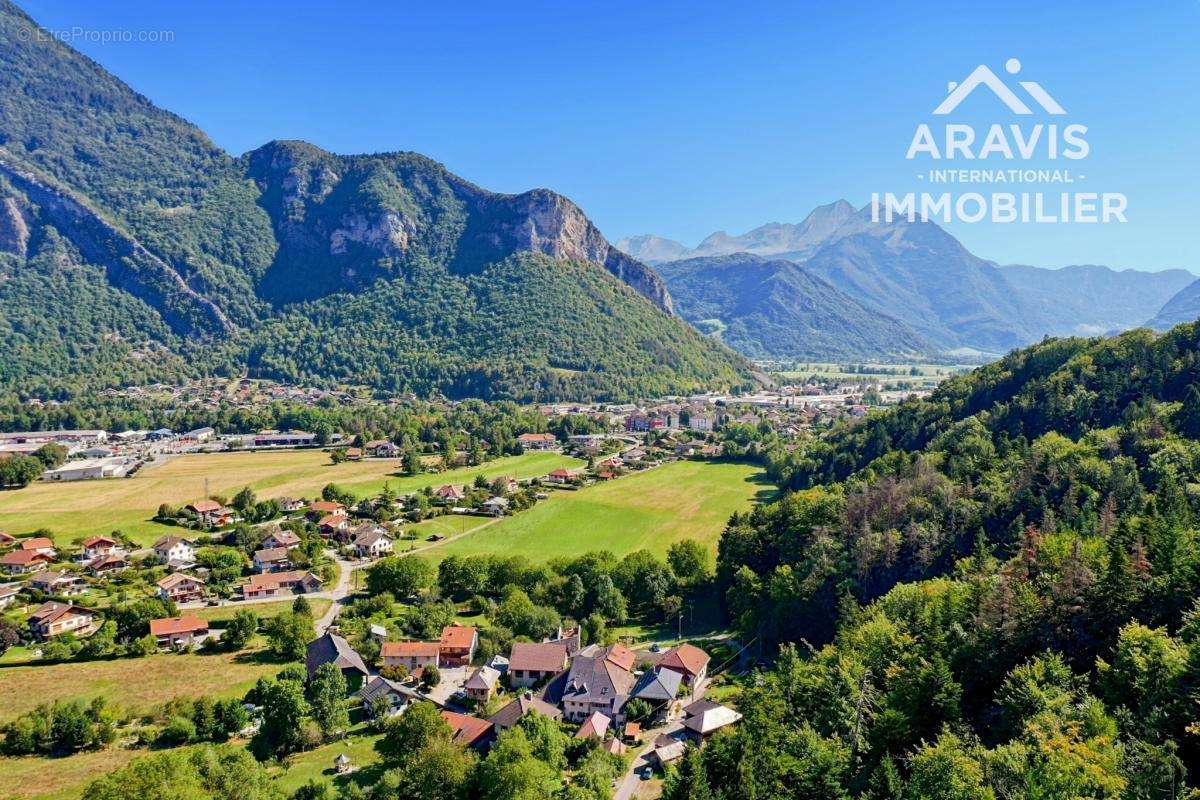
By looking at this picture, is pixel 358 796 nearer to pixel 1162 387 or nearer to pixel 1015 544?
pixel 1015 544

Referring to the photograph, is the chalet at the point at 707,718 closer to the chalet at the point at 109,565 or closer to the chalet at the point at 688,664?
the chalet at the point at 688,664

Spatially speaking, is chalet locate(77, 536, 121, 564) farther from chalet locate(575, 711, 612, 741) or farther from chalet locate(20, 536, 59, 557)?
chalet locate(575, 711, 612, 741)

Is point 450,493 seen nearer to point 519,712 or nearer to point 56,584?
point 56,584

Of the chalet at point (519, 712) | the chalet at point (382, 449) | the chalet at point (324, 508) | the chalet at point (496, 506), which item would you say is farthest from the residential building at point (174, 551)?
the chalet at point (382, 449)

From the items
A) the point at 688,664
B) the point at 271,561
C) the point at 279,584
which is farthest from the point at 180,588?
the point at 688,664

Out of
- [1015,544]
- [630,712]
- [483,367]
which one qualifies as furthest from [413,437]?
[1015,544]

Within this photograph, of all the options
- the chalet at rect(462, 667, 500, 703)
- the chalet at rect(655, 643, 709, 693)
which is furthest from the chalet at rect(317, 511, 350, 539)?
the chalet at rect(655, 643, 709, 693)

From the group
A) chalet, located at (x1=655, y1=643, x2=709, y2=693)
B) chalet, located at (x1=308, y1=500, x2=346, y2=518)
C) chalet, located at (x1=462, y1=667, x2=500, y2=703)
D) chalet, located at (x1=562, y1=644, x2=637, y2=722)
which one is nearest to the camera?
chalet, located at (x1=562, y1=644, x2=637, y2=722)
